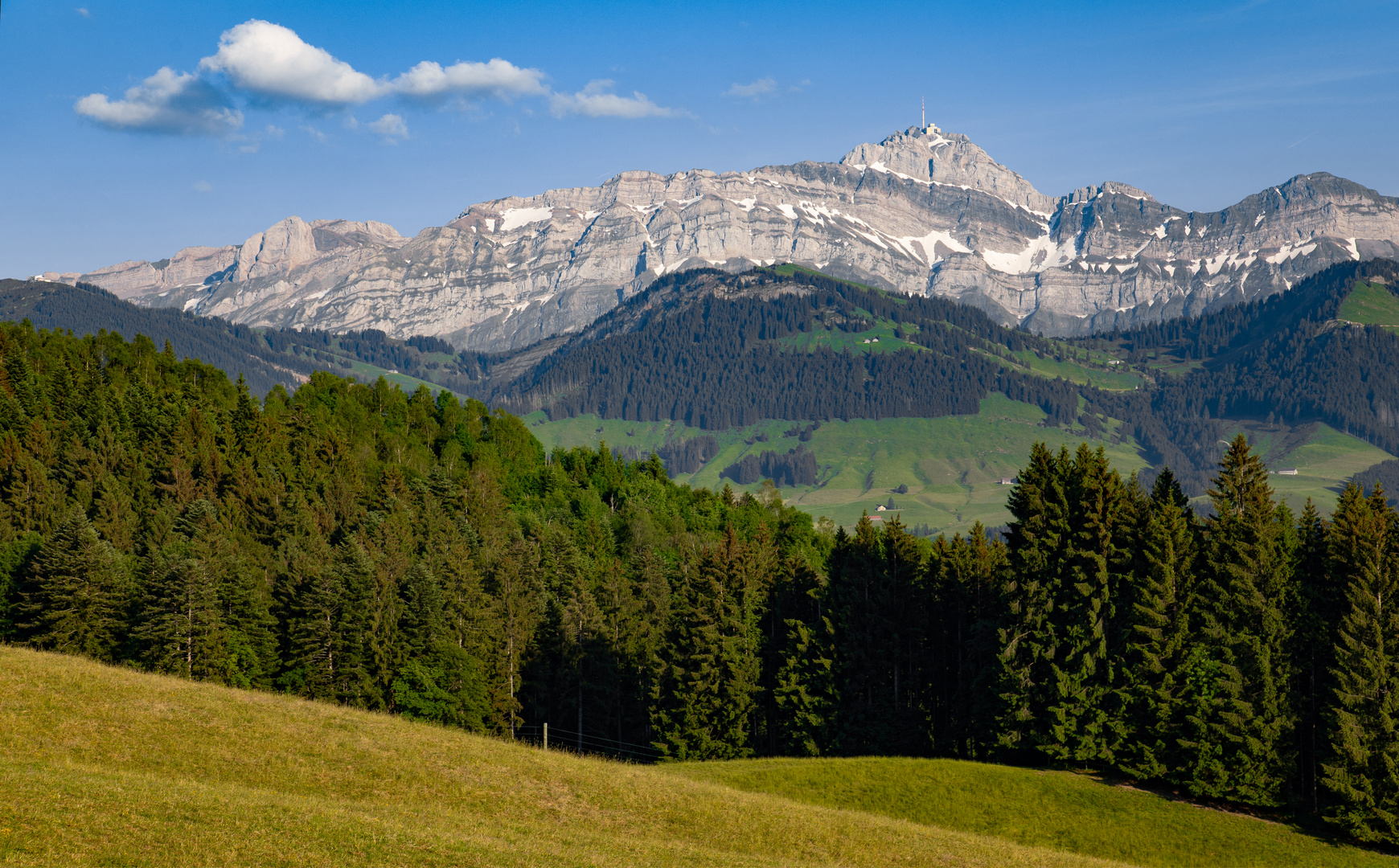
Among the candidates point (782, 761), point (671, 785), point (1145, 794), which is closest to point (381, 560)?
point (782, 761)

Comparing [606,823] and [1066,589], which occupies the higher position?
[1066,589]

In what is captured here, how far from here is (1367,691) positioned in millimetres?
51688

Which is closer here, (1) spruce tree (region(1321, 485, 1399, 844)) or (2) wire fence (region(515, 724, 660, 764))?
(1) spruce tree (region(1321, 485, 1399, 844))

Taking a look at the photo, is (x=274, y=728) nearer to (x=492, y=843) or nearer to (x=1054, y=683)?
(x=492, y=843)

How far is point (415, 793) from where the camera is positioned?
132 feet

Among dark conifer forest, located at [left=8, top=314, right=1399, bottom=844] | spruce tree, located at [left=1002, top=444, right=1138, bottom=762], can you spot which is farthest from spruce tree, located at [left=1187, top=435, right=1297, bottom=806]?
spruce tree, located at [left=1002, top=444, right=1138, bottom=762]

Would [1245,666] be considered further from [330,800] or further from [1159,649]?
[330,800]

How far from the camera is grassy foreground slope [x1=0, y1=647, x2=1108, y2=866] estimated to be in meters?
28.7

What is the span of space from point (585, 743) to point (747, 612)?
19.8 m

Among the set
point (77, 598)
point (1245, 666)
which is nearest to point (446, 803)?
point (1245, 666)

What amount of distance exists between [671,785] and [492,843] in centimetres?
1632

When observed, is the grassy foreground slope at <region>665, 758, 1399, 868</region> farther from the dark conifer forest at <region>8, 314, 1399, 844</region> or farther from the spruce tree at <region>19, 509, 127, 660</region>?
the spruce tree at <region>19, 509, 127, 660</region>

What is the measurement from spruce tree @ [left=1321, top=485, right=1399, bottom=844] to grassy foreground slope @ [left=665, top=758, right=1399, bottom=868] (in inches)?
75.1

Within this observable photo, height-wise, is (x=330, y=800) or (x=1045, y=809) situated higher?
(x=330, y=800)
